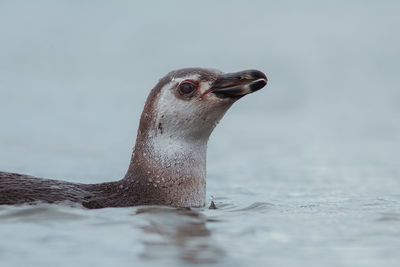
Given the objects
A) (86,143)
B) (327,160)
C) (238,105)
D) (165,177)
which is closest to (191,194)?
(165,177)

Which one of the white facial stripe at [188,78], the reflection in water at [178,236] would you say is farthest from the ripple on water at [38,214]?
the white facial stripe at [188,78]

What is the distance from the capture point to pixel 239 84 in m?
8.97

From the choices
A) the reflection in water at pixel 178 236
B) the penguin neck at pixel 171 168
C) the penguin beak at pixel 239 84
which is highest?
the penguin beak at pixel 239 84

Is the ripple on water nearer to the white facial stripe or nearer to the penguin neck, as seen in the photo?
the penguin neck

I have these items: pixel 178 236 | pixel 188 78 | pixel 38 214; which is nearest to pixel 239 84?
pixel 188 78

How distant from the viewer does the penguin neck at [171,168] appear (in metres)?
8.98

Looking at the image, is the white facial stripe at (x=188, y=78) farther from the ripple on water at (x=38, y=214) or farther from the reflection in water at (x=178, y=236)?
the ripple on water at (x=38, y=214)

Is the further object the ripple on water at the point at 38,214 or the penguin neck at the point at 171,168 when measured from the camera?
the penguin neck at the point at 171,168

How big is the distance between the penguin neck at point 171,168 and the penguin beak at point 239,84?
0.57 meters

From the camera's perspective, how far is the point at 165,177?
354 inches

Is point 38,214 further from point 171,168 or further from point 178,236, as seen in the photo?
point 171,168

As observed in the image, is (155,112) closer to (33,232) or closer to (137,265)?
(33,232)

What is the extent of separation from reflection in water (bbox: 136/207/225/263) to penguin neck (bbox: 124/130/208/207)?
0.24 metres

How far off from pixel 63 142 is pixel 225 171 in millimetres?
3692
